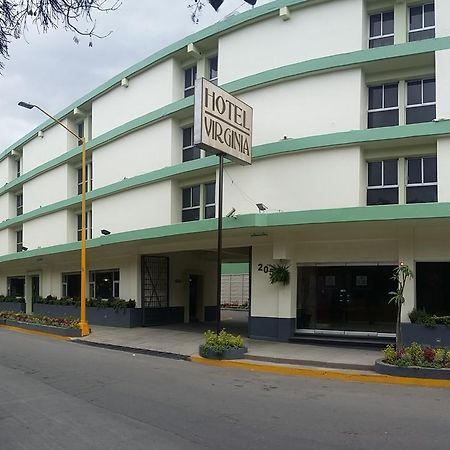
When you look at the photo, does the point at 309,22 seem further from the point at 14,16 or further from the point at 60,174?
the point at 60,174

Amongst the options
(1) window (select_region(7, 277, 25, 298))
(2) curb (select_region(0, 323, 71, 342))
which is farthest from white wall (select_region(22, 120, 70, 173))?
(2) curb (select_region(0, 323, 71, 342))

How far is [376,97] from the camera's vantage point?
1702 centimetres

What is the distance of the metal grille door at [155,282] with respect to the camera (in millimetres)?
23875

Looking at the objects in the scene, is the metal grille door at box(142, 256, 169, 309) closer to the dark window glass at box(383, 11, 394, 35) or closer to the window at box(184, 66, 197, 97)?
the window at box(184, 66, 197, 97)

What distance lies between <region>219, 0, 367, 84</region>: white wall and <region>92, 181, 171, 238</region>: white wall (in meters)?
5.47

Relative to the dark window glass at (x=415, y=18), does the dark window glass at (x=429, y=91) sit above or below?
below

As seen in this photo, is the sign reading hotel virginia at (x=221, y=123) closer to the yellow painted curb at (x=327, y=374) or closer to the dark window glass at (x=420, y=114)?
the dark window glass at (x=420, y=114)

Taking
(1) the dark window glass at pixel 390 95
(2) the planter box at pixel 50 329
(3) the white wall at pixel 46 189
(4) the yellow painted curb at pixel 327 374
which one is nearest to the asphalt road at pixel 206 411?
(4) the yellow painted curb at pixel 327 374

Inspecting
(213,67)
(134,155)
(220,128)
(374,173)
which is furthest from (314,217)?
(134,155)

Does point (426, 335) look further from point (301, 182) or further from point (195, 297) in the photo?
point (195, 297)

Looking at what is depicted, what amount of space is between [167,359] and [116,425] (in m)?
7.89

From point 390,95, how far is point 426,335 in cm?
734

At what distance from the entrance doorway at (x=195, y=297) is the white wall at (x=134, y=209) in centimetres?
471

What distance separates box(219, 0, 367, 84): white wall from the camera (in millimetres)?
16938
